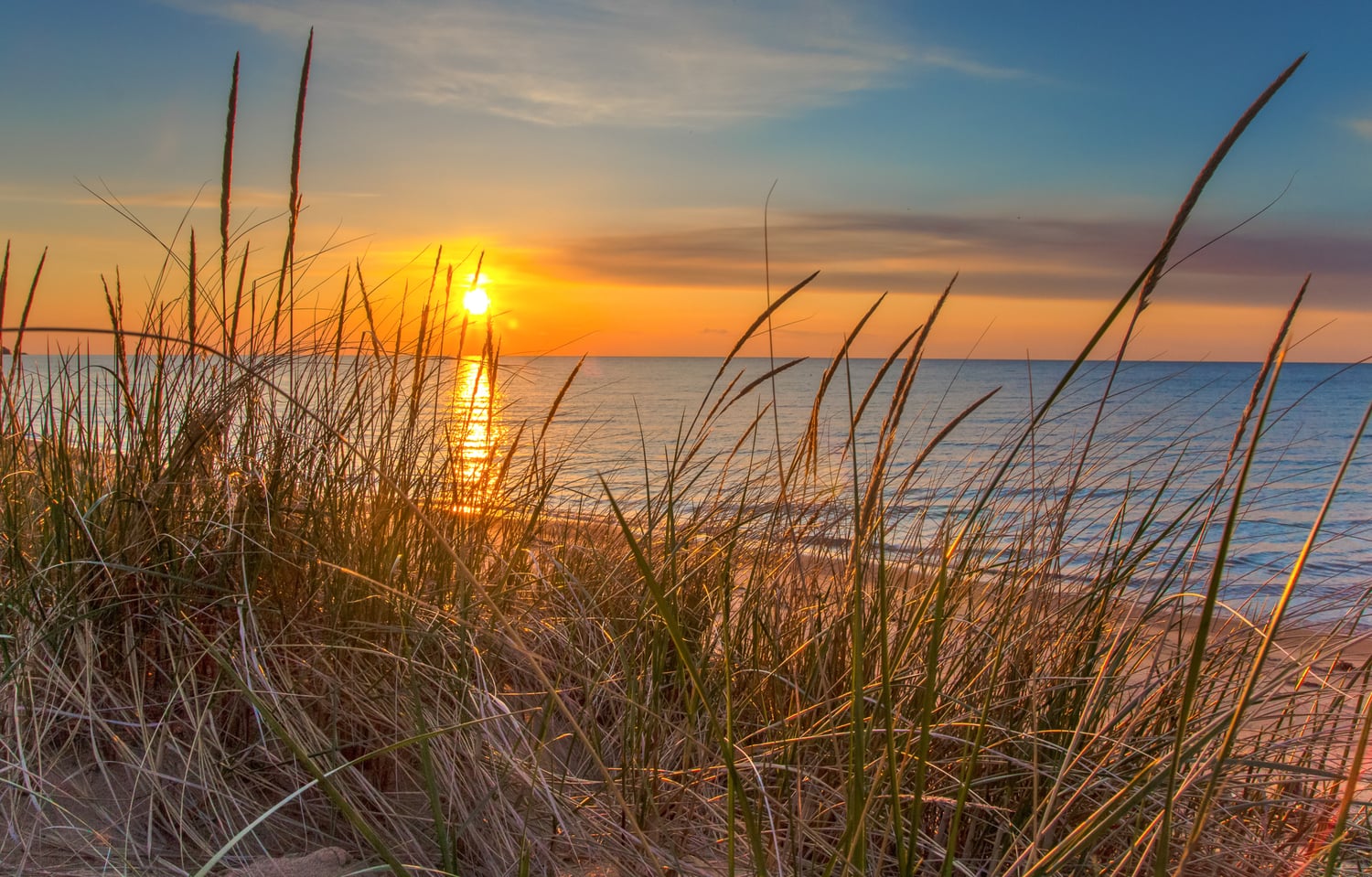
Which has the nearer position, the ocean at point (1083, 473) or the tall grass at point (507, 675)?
the tall grass at point (507, 675)

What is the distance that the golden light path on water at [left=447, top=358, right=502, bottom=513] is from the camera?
2576 millimetres

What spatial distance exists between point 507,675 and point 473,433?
912 mm

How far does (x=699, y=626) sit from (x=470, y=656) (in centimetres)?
82

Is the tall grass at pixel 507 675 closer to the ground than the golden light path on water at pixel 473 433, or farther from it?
closer to the ground

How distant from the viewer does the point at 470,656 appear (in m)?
1.87

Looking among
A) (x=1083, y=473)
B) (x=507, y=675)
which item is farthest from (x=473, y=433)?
(x=1083, y=473)

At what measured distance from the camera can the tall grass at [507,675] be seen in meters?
1.46

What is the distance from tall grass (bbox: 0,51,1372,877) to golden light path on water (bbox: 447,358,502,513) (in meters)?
0.03

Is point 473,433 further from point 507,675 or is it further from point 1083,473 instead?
point 1083,473

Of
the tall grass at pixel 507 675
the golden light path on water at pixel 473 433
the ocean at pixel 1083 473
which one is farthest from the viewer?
the golden light path on water at pixel 473 433

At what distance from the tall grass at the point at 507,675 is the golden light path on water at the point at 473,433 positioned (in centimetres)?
3

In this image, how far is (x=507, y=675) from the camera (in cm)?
217

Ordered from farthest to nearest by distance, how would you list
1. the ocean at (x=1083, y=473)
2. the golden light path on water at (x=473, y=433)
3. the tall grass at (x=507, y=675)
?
the golden light path on water at (x=473, y=433) < the ocean at (x=1083, y=473) < the tall grass at (x=507, y=675)

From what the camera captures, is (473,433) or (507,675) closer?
(507,675)
